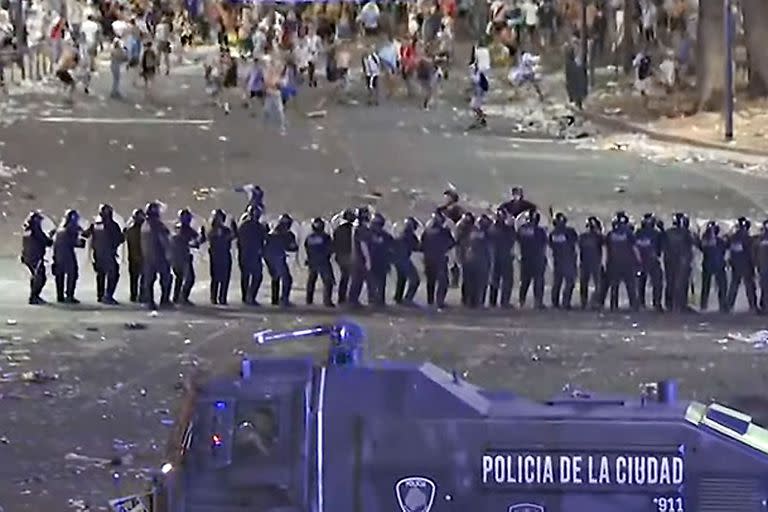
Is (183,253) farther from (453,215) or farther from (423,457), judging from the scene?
(423,457)

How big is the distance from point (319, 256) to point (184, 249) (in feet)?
5.78

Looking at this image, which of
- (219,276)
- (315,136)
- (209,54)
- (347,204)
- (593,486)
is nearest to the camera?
(593,486)

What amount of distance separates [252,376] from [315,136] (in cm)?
2909

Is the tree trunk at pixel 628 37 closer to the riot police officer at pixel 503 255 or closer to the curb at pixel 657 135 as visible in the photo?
the curb at pixel 657 135

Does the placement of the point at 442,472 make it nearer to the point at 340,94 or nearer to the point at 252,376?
the point at 252,376

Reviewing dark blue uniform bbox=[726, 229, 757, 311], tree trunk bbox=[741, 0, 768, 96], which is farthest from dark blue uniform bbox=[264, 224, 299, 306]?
tree trunk bbox=[741, 0, 768, 96]

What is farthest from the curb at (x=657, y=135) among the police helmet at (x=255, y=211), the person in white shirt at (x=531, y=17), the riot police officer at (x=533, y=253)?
the police helmet at (x=255, y=211)

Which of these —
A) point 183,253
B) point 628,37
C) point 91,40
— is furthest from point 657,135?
point 183,253

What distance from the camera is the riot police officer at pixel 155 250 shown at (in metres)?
24.4

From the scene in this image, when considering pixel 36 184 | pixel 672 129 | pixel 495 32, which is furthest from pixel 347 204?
pixel 495 32

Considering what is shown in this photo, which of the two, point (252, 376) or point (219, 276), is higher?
point (252, 376)

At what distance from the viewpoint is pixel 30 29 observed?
159 feet

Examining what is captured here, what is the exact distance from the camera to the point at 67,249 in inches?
965

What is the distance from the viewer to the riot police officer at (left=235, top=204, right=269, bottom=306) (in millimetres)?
24375
